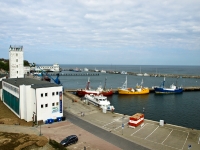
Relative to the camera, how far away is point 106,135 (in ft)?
79.7

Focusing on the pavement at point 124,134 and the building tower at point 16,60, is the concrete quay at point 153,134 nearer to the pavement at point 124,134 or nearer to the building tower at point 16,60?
the pavement at point 124,134

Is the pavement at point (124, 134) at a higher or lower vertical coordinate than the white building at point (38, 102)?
lower

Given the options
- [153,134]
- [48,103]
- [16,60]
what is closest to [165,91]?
[153,134]

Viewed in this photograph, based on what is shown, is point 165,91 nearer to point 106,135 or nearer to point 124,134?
point 124,134

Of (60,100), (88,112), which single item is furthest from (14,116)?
(88,112)

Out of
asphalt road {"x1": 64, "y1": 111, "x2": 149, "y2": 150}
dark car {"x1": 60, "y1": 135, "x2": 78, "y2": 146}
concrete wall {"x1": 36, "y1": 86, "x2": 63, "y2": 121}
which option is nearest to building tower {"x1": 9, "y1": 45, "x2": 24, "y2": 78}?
concrete wall {"x1": 36, "y1": 86, "x2": 63, "y2": 121}

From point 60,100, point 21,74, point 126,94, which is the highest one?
point 21,74

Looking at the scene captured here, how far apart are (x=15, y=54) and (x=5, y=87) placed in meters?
12.9

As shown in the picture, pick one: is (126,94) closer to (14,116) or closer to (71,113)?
(71,113)

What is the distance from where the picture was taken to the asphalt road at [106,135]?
69.0 ft

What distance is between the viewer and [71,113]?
34.3 meters

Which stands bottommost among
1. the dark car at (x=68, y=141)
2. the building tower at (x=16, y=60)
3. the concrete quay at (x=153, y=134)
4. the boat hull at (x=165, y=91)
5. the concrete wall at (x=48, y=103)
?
the boat hull at (x=165, y=91)

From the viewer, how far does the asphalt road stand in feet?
69.0

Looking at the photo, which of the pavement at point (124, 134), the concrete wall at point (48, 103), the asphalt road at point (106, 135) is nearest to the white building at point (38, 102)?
the concrete wall at point (48, 103)
